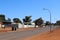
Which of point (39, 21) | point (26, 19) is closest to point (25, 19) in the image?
point (26, 19)

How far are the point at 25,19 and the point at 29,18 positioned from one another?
4602 millimetres

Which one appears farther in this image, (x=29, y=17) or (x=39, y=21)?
(x=39, y=21)

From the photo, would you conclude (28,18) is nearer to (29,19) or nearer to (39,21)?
(29,19)

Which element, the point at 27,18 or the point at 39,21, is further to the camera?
the point at 39,21

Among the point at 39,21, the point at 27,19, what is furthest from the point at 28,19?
the point at 39,21

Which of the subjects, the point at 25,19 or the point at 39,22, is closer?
the point at 25,19

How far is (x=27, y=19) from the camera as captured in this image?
186 m

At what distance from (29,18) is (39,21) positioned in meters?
18.0

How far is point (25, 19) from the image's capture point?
187 metres

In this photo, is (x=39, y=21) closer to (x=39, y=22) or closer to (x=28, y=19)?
(x=39, y=22)

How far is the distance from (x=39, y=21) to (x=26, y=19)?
60.2ft

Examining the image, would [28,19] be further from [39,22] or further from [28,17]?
[39,22]

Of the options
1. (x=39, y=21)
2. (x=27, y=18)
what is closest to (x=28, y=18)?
(x=27, y=18)

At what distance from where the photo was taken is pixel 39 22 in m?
199
